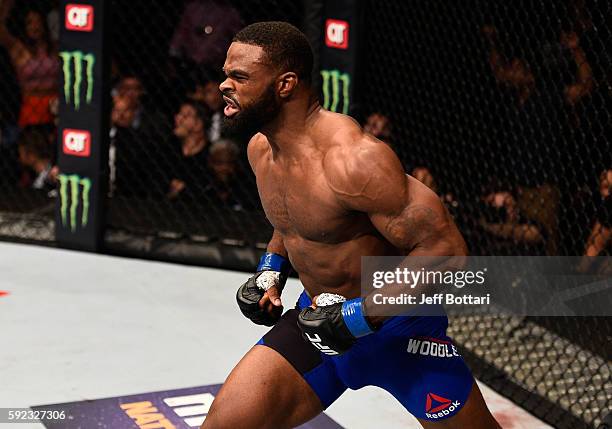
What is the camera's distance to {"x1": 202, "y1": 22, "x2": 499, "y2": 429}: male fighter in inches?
81.1

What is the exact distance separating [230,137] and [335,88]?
0.79 meters

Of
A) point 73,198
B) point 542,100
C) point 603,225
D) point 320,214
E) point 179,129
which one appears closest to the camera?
point 320,214

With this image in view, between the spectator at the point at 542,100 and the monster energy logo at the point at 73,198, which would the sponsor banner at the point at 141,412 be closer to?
the spectator at the point at 542,100

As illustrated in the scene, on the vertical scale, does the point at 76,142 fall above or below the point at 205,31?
below

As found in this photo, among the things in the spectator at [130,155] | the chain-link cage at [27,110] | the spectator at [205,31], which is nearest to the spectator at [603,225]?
the spectator at [205,31]

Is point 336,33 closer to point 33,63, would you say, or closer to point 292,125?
point 33,63

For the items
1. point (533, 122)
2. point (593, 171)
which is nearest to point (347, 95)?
point (533, 122)

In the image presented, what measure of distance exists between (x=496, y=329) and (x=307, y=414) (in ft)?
6.32

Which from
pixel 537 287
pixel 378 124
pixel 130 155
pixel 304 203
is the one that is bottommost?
pixel 130 155

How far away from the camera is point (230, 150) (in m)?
5.23

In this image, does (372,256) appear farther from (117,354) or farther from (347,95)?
(347,95)

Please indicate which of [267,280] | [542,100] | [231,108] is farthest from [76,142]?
[231,108]

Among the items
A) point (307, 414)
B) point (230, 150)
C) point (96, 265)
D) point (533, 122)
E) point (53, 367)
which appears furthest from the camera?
point (230, 150)

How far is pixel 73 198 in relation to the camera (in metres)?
5.10
